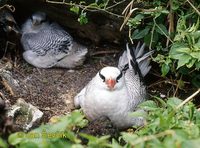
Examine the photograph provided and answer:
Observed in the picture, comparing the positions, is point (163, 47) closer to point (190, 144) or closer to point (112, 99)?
point (112, 99)

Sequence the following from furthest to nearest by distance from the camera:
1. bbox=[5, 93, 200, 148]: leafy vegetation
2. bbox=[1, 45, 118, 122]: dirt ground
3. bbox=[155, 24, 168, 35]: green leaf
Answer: bbox=[1, 45, 118, 122]: dirt ground, bbox=[155, 24, 168, 35]: green leaf, bbox=[5, 93, 200, 148]: leafy vegetation

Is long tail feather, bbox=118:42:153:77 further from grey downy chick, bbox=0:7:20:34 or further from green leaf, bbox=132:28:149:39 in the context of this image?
grey downy chick, bbox=0:7:20:34

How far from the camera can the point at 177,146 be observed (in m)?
2.53

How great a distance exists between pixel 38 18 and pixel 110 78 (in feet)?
5.61

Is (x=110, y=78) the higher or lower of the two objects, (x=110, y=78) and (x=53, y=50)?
the higher

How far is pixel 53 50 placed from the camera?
630 centimetres

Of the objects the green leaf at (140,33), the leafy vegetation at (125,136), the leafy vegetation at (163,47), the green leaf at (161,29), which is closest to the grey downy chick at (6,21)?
the leafy vegetation at (163,47)

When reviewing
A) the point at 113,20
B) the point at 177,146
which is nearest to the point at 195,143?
the point at 177,146

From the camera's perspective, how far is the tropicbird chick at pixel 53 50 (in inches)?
247

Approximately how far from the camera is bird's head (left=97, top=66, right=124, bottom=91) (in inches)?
207

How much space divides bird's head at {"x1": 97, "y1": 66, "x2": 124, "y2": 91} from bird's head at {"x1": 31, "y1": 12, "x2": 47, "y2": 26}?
1580 mm

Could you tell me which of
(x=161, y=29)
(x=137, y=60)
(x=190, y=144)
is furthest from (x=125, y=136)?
(x=137, y=60)

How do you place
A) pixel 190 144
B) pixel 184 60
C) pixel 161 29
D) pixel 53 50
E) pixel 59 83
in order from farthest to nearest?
pixel 53 50
pixel 59 83
pixel 161 29
pixel 184 60
pixel 190 144

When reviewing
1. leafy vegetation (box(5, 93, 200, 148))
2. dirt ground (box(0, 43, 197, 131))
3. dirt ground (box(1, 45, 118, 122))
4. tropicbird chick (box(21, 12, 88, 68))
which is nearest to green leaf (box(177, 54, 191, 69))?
leafy vegetation (box(5, 93, 200, 148))
